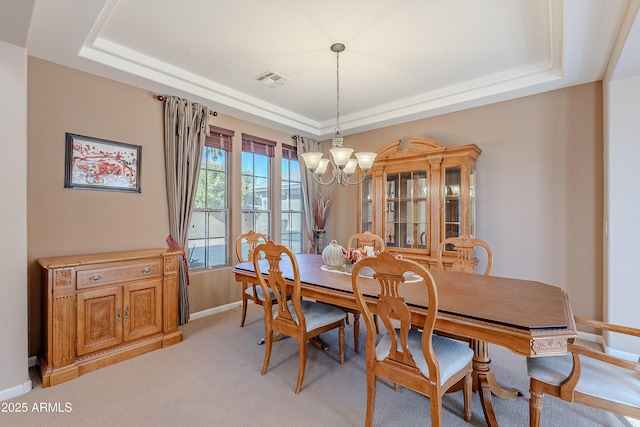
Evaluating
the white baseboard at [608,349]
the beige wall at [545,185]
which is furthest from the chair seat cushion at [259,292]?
the white baseboard at [608,349]

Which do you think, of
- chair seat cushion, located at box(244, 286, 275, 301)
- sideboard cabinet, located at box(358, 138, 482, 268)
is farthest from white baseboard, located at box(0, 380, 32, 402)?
sideboard cabinet, located at box(358, 138, 482, 268)

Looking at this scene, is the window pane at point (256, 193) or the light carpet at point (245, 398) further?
the window pane at point (256, 193)

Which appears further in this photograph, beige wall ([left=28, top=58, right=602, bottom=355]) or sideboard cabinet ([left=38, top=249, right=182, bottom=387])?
beige wall ([left=28, top=58, right=602, bottom=355])

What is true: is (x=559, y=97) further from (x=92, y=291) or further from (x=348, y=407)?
(x=92, y=291)

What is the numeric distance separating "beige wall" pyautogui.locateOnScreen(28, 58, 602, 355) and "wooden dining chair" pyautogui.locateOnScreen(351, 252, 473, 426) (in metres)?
2.19

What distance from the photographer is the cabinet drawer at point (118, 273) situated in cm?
243

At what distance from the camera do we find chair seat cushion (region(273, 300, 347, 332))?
7.53 ft

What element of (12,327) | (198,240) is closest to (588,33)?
(198,240)

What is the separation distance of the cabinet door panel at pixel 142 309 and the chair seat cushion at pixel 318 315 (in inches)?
53.2

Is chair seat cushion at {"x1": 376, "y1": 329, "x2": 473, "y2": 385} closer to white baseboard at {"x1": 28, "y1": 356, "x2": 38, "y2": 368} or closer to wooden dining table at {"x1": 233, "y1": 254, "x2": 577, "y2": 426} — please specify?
wooden dining table at {"x1": 233, "y1": 254, "x2": 577, "y2": 426}

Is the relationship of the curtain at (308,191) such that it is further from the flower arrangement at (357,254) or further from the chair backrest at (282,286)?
the chair backrest at (282,286)

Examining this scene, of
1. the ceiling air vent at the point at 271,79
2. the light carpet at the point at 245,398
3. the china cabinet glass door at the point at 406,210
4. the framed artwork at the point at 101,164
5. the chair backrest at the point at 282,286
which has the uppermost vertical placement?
the ceiling air vent at the point at 271,79

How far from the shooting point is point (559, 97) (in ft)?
10.5

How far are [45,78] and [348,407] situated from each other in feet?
11.8
